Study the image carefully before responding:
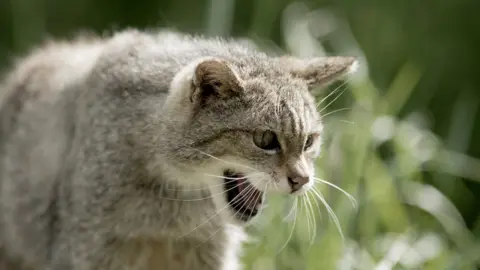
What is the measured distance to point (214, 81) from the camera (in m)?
1.38

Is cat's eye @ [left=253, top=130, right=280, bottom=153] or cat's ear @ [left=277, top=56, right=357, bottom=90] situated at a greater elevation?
cat's ear @ [left=277, top=56, right=357, bottom=90]

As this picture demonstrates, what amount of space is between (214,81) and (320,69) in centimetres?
26

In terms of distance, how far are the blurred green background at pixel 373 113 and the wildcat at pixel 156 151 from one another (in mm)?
255

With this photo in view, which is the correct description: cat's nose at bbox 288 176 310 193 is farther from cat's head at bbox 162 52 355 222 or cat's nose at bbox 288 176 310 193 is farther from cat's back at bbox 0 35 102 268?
cat's back at bbox 0 35 102 268

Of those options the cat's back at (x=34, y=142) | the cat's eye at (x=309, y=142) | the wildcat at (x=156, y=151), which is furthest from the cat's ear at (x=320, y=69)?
the cat's back at (x=34, y=142)

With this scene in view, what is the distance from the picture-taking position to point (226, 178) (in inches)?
56.5

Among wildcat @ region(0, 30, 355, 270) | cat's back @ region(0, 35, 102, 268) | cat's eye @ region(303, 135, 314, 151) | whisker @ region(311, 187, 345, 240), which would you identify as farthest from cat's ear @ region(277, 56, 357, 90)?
cat's back @ region(0, 35, 102, 268)

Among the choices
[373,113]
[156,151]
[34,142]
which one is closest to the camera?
[156,151]

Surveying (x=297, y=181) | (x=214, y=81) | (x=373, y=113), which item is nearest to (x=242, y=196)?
(x=297, y=181)

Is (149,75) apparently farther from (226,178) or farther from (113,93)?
(226,178)

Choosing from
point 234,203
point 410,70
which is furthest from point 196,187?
point 410,70

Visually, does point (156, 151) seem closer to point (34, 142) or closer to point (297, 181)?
point (297, 181)

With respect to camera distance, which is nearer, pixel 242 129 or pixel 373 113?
pixel 242 129

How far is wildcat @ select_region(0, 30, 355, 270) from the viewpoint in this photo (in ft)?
4.59
